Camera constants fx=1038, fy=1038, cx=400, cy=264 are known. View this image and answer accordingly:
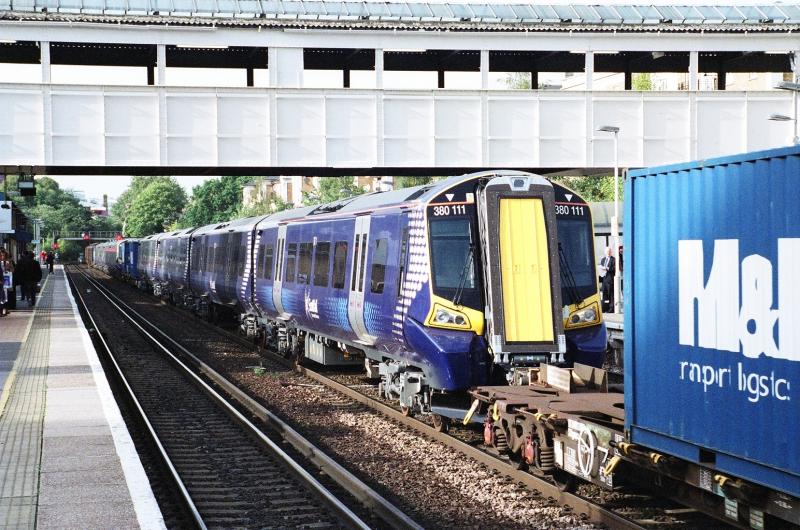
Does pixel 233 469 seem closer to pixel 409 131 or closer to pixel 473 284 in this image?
pixel 473 284

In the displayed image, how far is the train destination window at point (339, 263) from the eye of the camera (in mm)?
16641

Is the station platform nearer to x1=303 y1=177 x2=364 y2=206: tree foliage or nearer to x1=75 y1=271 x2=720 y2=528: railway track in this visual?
x1=75 y1=271 x2=720 y2=528: railway track

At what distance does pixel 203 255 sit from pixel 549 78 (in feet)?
213

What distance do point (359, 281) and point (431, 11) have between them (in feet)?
62.7

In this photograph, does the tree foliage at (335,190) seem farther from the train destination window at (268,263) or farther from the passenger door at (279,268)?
the passenger door at (279,268)

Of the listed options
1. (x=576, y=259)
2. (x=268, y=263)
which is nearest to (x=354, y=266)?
(x=576, y=259)

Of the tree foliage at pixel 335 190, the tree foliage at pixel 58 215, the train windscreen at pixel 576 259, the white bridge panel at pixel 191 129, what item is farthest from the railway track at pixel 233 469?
the tree foliage at pixel 58 215

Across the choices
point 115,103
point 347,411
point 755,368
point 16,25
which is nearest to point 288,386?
point 347,411

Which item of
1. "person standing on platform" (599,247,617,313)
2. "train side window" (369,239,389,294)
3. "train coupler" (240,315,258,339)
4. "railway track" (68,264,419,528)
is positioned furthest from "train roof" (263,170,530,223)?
"person standing on platform" (599,247,617,313)

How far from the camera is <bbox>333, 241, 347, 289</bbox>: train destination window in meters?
16.6

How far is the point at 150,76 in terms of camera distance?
36406mm

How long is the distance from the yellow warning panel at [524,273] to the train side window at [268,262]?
444 inches

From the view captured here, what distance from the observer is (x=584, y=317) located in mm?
12836

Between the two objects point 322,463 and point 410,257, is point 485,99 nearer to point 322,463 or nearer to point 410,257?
point 410,257
